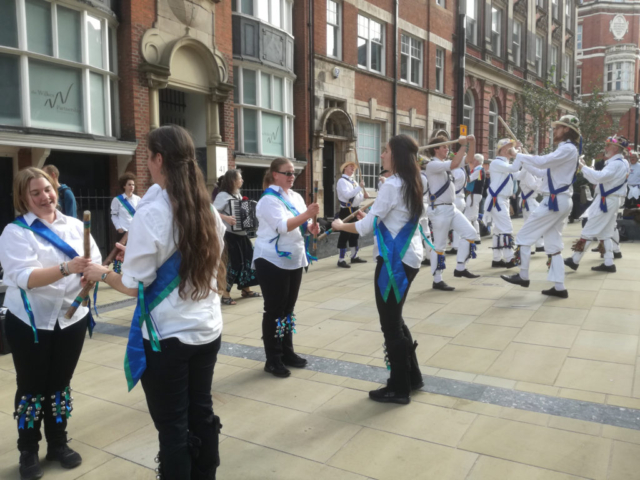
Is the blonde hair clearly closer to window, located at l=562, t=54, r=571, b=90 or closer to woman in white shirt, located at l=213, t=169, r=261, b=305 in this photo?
woman in white shirt, located at l=213, t=169, r=261, b=305

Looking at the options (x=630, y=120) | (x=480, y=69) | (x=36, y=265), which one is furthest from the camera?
(x=630, y=120)

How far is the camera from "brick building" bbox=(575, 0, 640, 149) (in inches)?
1753

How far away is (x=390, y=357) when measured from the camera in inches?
153

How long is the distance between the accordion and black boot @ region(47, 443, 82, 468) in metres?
4.24

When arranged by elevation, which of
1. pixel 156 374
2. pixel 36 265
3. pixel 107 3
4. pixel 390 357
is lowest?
pixel 390 357

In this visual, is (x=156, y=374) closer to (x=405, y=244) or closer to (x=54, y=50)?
(x=405, y=244)

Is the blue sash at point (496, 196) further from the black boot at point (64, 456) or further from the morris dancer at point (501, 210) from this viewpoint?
the black boot at point (64, 456)

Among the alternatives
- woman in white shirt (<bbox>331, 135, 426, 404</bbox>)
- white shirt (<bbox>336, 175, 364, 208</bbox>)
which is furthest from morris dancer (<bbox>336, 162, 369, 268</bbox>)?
woman in white shirt (<bbox>331, 135, 426, 404</bbox>)

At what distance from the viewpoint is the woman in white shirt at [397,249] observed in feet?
12.5

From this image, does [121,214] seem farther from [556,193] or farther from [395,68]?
[395,68]

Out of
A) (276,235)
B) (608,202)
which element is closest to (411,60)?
(608,202)

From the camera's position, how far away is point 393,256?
3844 mm

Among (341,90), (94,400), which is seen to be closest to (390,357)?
(94,400)

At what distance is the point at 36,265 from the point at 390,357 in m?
2.42
